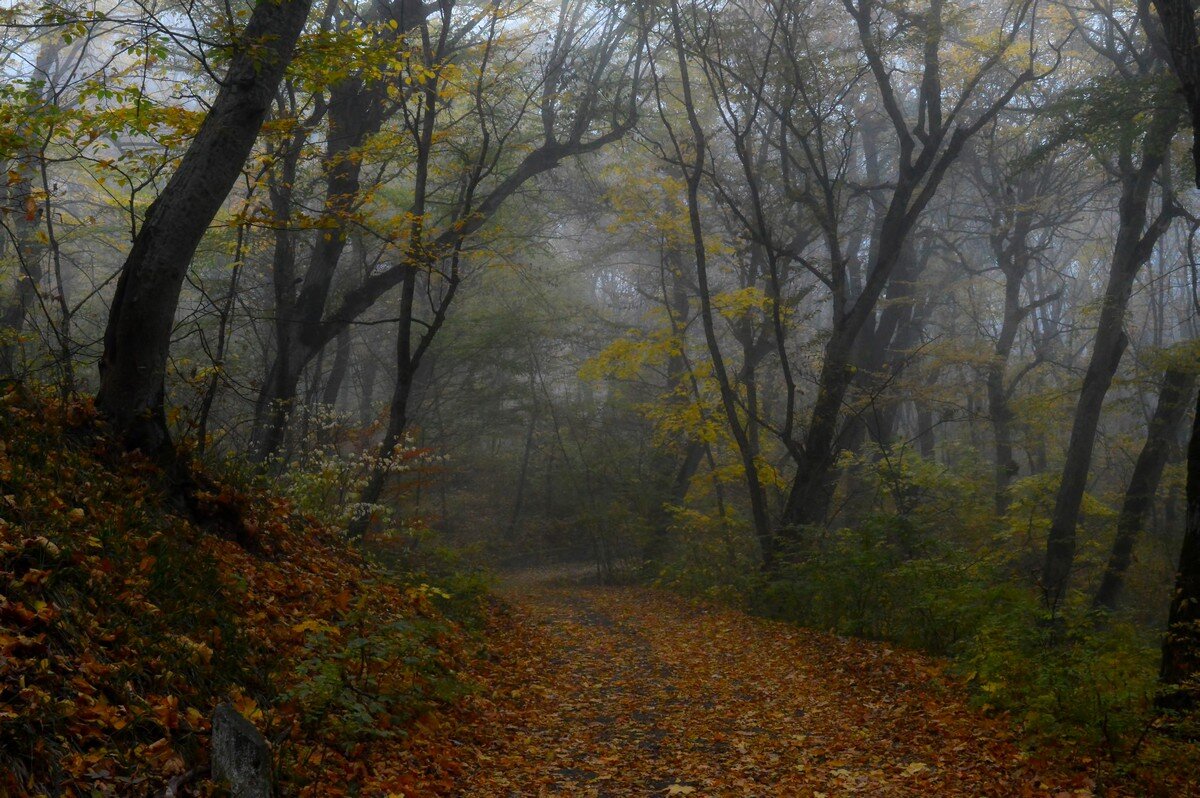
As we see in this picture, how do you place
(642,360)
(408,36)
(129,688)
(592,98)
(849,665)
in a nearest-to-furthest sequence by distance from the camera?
(129,688) < (849,665) < (408,36) < (592,98) < (642,360)

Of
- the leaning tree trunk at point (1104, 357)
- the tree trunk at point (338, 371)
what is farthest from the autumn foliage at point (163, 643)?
the tree trunk at point (338, 371)

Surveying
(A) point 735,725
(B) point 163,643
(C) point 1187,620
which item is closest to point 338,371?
(A) point 735,725

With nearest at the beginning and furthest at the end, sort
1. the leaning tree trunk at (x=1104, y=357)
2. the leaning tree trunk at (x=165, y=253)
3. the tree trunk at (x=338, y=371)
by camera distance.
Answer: the leaning tree trunk at (x=165, y=253), the leaning tree trunk at (x=1104, y=357), the tree trunk at (x=338, y=371)

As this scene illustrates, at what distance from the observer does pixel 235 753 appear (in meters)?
3.30

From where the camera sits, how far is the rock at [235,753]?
3270mm

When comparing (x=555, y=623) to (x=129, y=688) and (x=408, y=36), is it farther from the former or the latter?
(x=408, y=36)

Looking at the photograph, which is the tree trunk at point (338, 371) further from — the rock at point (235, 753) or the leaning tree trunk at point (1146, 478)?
the rock at point (235, 753)

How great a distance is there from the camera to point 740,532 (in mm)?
16250

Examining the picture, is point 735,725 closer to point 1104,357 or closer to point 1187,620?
point 1187,620

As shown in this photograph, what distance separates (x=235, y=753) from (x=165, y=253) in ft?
12.6

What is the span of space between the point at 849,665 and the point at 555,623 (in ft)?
15.6

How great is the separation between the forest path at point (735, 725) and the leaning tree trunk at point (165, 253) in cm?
334

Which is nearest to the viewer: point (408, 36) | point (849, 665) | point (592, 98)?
point (849, 665)

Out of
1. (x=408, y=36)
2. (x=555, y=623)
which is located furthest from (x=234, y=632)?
(x=408, y=36)
